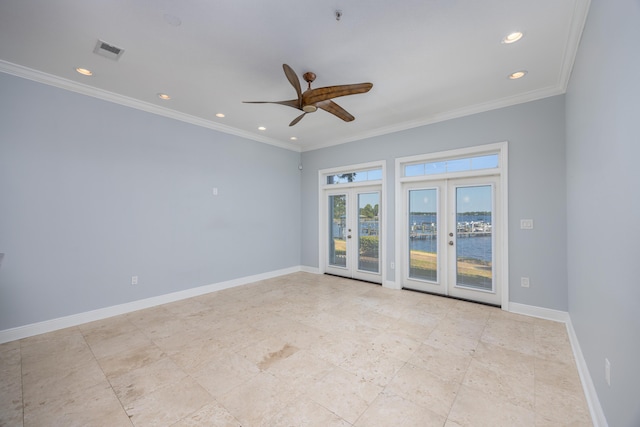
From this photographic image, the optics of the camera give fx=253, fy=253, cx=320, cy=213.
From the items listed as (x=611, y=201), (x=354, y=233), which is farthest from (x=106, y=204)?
(x=611, y=201)

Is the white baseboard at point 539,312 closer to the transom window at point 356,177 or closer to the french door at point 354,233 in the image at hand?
the french door at point 354,233

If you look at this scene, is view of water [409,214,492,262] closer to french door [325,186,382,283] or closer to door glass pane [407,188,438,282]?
door glass pane [407,188,438,282]

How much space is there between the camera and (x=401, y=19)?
218 centimetres

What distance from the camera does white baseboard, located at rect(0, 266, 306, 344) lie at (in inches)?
114

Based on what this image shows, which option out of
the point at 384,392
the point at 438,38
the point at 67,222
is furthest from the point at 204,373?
the point at 438,38

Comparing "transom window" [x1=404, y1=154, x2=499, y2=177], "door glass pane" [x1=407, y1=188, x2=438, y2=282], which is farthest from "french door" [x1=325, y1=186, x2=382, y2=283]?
"transom window" [x1=404, y1=154, x2=499, y2=177]

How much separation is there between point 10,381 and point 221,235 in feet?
9.80

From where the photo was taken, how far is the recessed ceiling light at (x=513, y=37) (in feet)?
7.72

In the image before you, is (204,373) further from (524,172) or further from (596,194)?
(524,172)

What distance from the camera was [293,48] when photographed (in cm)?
254

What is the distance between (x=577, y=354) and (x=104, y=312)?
5.57 m

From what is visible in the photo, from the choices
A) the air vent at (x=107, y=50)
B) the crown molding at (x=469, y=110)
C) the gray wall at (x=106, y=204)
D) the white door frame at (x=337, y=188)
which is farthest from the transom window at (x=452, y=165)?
the air vent at (x=107, y=50)

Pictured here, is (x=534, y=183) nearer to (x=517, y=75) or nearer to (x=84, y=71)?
(x=517, y=75)

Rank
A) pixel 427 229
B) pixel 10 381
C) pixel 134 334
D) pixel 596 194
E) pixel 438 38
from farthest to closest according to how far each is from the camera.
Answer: pixel 427 229 → pixel 134 334 → pixel 438 38 → pixel 10 381 → pixel 596 194
